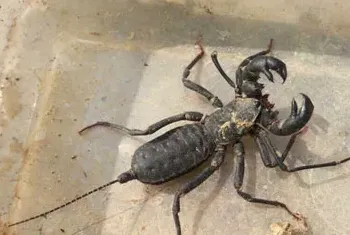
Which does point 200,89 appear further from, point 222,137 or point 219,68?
Answer: point 222,137

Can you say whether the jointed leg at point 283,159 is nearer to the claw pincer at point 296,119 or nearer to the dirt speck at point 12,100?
the claw pincer at point 296,119

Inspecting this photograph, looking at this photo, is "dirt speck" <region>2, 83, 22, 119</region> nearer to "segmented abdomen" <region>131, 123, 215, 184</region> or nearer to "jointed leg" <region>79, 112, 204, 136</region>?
"jointed leg" <region>79, 112, 204, 136</region>

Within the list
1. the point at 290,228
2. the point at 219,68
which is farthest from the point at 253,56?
the point at 290,228

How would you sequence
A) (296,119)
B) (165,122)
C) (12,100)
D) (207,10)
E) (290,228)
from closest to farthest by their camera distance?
(296,119) < (290,228) < (165,122) < (12,100) < (207,10)

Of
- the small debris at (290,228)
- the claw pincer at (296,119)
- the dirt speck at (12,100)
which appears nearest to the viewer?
the claw pincer at (296,119)

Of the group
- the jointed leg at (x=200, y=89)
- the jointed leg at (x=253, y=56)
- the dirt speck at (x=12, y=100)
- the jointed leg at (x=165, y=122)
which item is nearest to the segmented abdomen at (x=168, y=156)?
the jointed leg at (x=165, y=122)

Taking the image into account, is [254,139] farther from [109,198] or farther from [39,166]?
[39,166]

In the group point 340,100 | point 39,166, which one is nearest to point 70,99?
point 39,166
